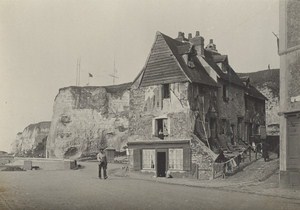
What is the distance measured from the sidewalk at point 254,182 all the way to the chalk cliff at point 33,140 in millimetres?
56905

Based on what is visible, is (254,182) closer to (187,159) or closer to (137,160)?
(187,159)

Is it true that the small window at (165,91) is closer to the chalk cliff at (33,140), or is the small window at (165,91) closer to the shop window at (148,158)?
the shop window at (148,158)

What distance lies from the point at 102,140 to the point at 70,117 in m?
5.86

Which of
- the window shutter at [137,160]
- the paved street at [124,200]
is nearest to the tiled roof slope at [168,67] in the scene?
the window shutter at [137,160]

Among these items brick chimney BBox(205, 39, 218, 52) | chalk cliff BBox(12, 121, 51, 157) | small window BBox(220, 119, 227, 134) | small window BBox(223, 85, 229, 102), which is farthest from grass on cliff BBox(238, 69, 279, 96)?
chalk cliff BBox(12, 121, 51, 157)

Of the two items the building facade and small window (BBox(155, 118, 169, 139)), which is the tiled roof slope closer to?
small window (BBox(155, 118, 169, 139))

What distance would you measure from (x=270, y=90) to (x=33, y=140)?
172ft

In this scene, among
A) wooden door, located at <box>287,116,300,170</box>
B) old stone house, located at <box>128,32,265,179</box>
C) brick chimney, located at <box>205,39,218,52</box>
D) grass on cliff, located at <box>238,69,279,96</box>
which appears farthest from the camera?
grass on cliff, located at <box>238,69,279,96</box>

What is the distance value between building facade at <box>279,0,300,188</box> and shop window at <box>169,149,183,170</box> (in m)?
8.52

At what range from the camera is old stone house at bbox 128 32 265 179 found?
24.8 metres

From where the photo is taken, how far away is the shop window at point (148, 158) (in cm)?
2606

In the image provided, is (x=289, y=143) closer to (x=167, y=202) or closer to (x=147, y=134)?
(x=167, y=202)

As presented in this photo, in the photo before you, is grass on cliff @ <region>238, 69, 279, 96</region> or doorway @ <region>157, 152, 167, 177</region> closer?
doorway @ <region>157, 152, 167, 177</region>

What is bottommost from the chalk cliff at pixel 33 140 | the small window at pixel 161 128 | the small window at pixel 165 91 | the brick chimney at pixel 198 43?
the chalk cliff at pixel 33 140
